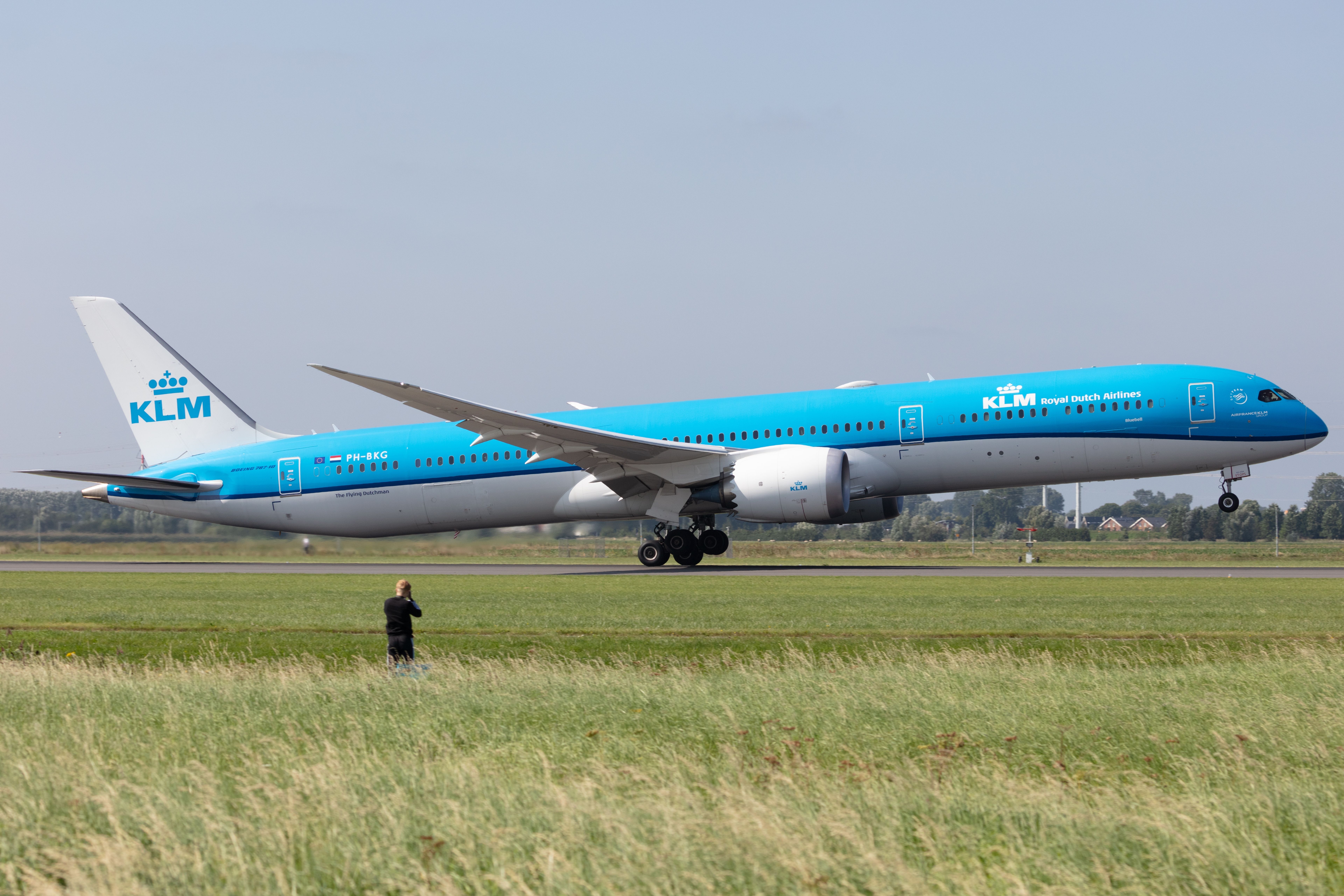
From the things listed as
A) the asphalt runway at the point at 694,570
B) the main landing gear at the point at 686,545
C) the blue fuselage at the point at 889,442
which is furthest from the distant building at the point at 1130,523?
the main landing gear at the point at 686,545

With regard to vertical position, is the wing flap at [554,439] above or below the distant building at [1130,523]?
above

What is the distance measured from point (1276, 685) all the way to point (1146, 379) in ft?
67.6

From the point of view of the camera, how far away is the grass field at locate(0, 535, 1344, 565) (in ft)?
133

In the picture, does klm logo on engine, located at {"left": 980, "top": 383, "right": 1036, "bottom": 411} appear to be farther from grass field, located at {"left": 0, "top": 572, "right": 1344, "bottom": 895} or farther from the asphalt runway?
grass field, located at {"left": 0, "top": 572, "right": 1344, "bottom": 895}

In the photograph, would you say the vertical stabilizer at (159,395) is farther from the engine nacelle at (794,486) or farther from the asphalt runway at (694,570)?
the engine nacelle at (794,486)

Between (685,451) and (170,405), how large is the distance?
18696mm

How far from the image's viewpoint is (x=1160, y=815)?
650 centimetres

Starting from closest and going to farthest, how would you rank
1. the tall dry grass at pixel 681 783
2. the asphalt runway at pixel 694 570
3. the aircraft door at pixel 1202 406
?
the tall dry grass at pixel 681 783 → the aircraft door at pixel 1202 406 → the asphalt runway at pixel 694 570

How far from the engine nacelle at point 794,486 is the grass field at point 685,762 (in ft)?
44.1

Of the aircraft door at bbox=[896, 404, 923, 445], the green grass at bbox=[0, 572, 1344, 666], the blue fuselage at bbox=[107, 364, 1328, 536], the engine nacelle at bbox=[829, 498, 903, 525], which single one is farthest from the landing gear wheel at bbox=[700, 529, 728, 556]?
the aircraft door at bbox=[896, 404, 923, 445]

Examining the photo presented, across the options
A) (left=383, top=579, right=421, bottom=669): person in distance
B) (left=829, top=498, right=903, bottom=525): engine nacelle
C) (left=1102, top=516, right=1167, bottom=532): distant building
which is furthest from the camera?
(left=1102, top=516, right=1167, bottom=532): distant building

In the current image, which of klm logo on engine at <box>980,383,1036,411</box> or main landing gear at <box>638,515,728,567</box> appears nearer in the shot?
klm logo on engine at <box>980,383,1036,411</box>

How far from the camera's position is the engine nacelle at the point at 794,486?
30.2m

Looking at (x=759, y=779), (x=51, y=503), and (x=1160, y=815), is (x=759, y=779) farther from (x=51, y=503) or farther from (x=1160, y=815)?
(x=51, y=503)
